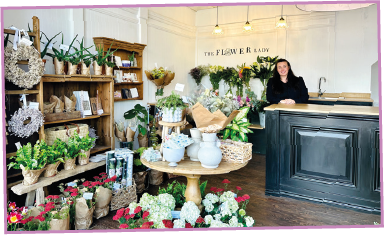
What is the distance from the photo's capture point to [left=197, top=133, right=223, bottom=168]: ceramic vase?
230 cm

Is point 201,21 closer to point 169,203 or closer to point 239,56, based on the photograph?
point 239,56

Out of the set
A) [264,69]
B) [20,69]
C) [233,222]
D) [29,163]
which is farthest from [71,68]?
[264,69]

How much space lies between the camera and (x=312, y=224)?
114 inches

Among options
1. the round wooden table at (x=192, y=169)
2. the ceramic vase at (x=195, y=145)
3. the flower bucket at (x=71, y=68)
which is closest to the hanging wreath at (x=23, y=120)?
the flower bucket at (x=71, y=68)

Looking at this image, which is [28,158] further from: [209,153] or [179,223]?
[209,153]

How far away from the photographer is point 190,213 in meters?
2.45

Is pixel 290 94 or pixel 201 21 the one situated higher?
pixel 201 21

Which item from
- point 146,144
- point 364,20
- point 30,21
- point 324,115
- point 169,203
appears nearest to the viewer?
point 169,203

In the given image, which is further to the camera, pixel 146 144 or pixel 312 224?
pixel 146 144

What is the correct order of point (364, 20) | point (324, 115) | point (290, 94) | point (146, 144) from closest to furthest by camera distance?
point (324, 115) → point (290, 94) → point (146, 144) → point (364, 20)

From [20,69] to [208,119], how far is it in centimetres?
180

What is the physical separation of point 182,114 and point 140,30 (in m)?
3.44

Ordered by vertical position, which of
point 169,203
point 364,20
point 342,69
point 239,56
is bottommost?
point 169,203

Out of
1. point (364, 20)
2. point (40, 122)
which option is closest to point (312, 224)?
point (40, 122)
